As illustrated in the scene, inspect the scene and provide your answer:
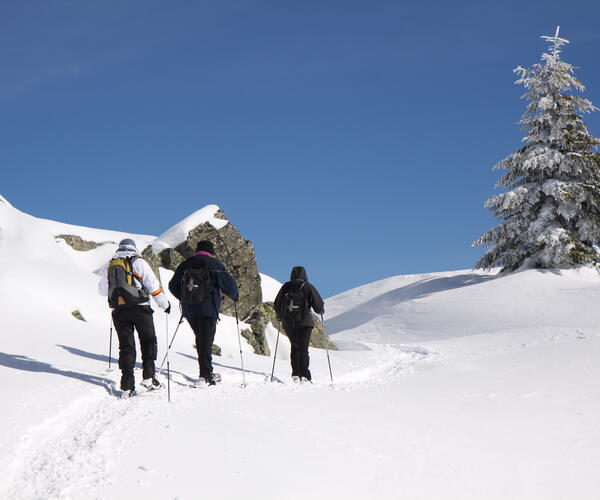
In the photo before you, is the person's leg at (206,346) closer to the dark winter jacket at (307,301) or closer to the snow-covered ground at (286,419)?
the snow-covered ground at (286,419)

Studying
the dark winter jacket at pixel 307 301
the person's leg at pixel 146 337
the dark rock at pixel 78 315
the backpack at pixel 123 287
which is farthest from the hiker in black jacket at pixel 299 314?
the dark rock at pixel 78 315

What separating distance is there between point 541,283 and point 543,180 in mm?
5888

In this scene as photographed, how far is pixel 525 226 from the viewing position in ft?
83.7

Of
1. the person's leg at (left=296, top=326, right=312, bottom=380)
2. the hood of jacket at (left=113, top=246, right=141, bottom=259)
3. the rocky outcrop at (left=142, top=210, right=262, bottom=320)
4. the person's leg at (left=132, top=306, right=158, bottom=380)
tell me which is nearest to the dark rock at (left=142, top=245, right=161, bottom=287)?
the rocky outcrop at (left=142, top=210, right=262, bottom=320)

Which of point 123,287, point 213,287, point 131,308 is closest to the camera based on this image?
point 123,287

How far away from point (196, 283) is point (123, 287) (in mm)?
1237

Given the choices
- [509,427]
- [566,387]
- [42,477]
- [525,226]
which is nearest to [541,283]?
[525,226]

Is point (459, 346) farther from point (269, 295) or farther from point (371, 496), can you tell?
point (371, 496)

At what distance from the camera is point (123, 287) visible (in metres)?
7.52

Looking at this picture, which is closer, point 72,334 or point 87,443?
point 87,443

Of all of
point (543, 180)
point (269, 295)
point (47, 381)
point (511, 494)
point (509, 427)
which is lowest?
point (511, 494)

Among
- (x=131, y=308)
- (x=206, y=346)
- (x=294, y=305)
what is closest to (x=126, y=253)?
(x=131, y=308)

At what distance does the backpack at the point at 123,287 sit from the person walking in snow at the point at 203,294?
0.92m

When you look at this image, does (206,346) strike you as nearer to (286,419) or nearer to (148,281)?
(148,281)
